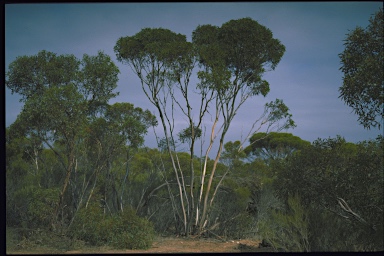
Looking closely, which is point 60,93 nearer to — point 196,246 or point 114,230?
point 114,230

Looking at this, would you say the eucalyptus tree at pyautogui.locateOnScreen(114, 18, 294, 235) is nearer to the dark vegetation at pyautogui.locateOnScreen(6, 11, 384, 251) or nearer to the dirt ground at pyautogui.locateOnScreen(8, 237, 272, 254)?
the dark vegetation at pyautogui.locateOnScreen(6, 11, 384, 251)

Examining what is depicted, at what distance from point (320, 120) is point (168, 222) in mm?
5646

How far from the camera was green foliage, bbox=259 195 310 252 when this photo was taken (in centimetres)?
861

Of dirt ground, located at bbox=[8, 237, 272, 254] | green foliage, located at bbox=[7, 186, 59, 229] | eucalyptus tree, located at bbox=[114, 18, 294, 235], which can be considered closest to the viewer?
dirt ground, located at bbox=[8, 237, 272, 254]

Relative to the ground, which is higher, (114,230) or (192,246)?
(114,230)

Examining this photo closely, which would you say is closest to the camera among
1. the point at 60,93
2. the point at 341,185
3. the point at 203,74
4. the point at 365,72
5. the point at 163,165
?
the point at 365,72

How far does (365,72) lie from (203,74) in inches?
185

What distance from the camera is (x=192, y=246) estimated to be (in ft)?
35.2

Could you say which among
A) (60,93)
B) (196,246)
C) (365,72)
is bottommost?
(196,246)

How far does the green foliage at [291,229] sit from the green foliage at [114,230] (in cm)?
253

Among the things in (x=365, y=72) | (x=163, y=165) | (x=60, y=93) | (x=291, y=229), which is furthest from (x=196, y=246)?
(x=365, y=72)

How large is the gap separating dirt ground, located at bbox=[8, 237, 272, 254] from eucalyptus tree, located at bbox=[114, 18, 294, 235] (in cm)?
57

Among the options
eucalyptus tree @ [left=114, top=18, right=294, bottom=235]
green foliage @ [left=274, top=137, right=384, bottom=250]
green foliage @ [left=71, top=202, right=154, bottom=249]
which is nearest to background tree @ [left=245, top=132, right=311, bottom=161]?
eucalyptus tree @ [left=114, top=18, right=294, bottom=235]

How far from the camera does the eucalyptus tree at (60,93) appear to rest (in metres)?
10.4
